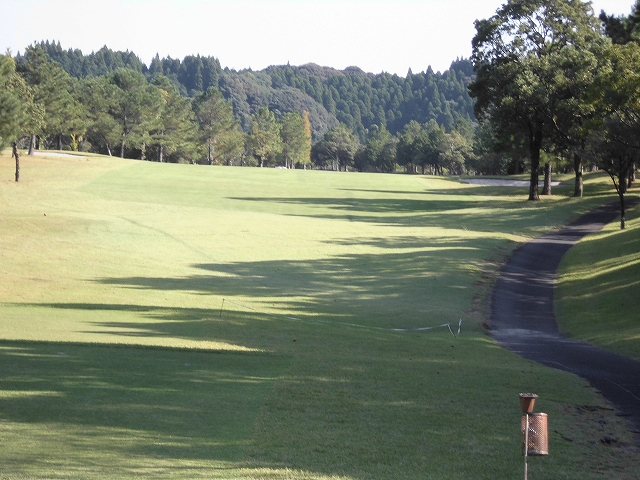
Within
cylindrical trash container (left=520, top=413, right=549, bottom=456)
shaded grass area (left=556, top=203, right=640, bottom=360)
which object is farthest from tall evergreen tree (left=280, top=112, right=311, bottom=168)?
cylindrical trash container (left=520, top=413, right=549, bottom=456)

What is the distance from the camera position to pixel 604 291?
27.4m

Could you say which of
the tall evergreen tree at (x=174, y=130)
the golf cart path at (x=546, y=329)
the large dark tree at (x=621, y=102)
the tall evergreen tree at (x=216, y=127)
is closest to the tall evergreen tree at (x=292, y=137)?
the tall evergreen tree at (x=216, y=127)

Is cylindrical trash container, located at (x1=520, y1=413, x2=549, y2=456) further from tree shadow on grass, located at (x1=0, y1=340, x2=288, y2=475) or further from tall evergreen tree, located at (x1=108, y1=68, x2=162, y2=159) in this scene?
tall evergreen tree, located at (x1=108, y1=68, x2=162, y2=159)

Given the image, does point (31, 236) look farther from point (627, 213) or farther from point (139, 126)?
point (139, 126)

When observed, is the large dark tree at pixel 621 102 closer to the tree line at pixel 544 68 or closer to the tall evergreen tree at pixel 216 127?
the tree line at pixel 544 68

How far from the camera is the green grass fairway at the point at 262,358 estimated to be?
26.5 feet

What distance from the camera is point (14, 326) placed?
1631cm

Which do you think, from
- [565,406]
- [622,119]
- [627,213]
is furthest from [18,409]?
[627,213]

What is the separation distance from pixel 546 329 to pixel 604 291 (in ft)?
18.5

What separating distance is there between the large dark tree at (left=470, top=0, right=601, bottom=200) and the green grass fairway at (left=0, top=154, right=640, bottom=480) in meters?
13.0

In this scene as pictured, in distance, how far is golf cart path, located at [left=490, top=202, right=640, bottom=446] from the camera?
13.6m

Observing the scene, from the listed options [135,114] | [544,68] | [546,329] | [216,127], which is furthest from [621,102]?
[216,127]

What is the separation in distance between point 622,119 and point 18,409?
29.0 metres

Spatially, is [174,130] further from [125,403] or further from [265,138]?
[125,403]
